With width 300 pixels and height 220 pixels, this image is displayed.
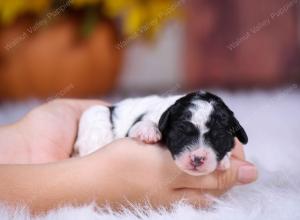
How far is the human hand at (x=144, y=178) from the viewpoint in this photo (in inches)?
69.2

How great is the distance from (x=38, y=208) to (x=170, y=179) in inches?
15.2

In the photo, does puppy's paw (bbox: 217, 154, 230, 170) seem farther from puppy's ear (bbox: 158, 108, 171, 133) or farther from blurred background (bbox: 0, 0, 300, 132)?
blurred background (bbox: 0, 0, 300, 132)

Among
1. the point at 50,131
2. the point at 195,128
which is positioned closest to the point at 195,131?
the point at 195,128

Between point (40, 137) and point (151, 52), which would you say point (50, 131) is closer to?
point (40, 137)

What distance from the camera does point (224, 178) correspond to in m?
1.79

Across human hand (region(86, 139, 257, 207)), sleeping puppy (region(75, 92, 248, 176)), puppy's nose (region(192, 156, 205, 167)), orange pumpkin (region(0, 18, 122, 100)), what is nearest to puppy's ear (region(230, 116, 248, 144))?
sleeping puppy (region(75, 92, 248, 176))

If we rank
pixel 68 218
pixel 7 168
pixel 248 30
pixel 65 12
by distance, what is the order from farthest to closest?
pixel 248 30
pixel 65 12
pixel 7 168
pixel 68 218

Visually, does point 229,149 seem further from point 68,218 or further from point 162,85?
point 162,85

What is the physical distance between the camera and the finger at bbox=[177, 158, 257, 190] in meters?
1.76

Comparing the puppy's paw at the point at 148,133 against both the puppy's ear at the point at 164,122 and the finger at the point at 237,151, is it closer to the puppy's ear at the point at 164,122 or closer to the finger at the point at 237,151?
the puppy's ear at the point at 164,122

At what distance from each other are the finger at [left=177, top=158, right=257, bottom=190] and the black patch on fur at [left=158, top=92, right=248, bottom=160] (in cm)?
6

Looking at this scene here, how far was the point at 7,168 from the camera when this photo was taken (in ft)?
5.68

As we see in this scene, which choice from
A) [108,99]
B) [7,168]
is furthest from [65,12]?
[7,168]

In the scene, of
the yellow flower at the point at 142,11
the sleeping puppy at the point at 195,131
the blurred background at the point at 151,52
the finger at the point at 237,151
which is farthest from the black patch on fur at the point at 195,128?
the yellow flower at the point at 142,11
